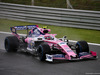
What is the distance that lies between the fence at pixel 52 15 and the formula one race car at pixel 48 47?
4.97 metres

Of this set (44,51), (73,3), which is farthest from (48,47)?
(73,3)

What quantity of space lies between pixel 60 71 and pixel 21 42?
3.92 metres

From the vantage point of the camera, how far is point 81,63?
10.9 meters

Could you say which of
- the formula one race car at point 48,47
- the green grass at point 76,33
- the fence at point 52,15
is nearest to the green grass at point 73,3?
the fence at point 52,15

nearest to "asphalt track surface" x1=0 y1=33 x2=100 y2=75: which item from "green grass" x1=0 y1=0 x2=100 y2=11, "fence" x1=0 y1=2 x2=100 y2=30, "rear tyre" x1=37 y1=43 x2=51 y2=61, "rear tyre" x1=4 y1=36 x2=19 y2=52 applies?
"rear tyre" x1=37 y1=43 x2=51 y2=61

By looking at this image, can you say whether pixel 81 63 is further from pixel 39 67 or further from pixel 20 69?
pixel 20 69

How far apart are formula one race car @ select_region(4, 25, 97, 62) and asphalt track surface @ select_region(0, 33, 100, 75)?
257 millimetres

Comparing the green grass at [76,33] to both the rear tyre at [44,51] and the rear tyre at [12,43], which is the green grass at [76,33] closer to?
the rear tyre at [12,43]

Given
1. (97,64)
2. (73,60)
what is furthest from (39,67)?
(97,64)

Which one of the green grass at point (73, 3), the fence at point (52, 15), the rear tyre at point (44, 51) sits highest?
the green grass at point (73, 3)

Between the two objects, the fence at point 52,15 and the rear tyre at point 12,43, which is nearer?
the rear tyre at point 12,43

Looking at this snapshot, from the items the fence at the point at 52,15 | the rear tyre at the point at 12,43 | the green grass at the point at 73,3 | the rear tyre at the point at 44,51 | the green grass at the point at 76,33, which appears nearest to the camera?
the rear tyre at the point at 44,51

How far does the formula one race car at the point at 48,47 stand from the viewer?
10977 millimetres

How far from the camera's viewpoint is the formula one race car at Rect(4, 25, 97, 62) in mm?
10977
